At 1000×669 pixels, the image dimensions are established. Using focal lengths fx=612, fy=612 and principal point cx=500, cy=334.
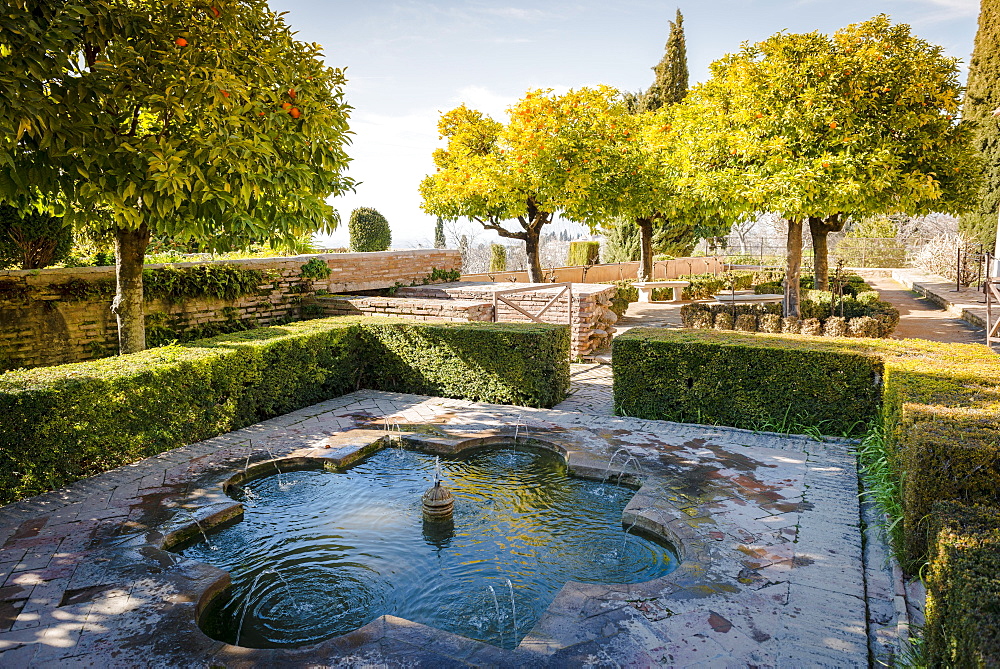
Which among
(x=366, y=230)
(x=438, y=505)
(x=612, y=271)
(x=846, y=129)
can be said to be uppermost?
(x=846, y=129)

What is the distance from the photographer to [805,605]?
3.56 metres

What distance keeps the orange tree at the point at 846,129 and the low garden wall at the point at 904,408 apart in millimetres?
4006

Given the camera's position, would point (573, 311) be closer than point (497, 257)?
Yes

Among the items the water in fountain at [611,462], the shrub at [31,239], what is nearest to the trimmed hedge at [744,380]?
the water in fountain at [611,462]

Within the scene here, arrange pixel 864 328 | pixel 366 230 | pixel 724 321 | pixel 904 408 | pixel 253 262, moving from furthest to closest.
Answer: pixel 366 230 → pixel 724 321 → pixel 864 328 → pixel 253 262 → pixel 904 408

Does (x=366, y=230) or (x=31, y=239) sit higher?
(x=366, y=230)

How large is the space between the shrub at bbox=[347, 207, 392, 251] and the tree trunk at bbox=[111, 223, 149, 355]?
976cm

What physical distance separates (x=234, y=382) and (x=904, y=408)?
6.52 m

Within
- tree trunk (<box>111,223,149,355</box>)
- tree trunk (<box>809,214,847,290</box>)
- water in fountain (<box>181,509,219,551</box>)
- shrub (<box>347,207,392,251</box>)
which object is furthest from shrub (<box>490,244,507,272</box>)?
water in fountain (<box>181,509,219,551</box>)

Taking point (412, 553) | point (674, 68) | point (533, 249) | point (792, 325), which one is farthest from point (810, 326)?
point (674, 68)

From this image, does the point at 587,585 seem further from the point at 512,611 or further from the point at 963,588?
the point at 963,588

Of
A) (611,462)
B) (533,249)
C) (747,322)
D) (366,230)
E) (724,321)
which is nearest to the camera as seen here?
(611,462)

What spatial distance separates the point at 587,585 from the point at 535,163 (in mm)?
12437

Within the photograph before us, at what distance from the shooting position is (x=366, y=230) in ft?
54.8
